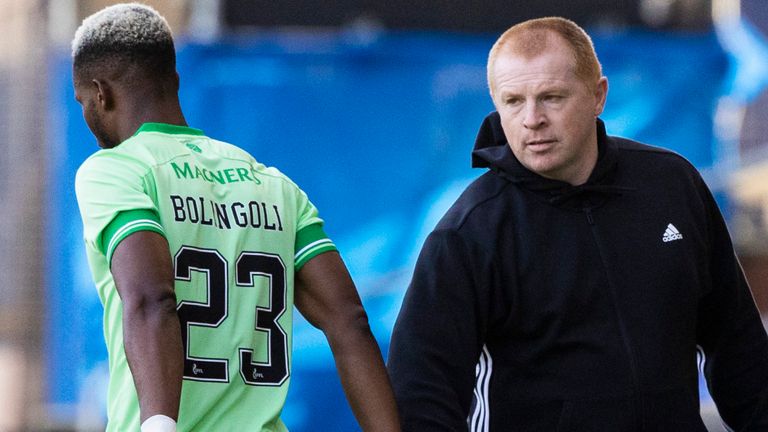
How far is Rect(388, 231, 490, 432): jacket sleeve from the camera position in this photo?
375cm

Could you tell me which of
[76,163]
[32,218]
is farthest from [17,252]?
[76,163]

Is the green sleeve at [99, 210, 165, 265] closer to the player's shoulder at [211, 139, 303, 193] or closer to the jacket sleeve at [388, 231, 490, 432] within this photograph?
the player's shoulder at [211, 139, 303, 193]

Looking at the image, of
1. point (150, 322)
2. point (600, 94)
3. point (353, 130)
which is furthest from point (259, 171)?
point (353, 130)

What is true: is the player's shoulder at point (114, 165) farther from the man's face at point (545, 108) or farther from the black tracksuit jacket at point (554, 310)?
the man's face at point (545, 108)

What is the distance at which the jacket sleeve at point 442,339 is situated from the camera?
148 inches

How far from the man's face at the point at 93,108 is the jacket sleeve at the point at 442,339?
0.94m

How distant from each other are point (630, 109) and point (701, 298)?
2684mm

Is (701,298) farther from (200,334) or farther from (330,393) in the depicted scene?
(330,393)

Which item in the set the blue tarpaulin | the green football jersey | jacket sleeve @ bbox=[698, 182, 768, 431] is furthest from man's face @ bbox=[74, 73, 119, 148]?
the blue tarpaulin

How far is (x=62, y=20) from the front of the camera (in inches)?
257

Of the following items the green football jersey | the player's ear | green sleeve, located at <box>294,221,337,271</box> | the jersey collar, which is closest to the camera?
the green football jersey

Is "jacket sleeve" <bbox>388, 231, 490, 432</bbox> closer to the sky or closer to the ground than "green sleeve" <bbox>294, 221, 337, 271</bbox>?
closer to the ground

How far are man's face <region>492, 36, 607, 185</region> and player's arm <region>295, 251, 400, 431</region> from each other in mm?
655

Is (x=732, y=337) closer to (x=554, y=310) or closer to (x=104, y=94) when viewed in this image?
(x=554, y=310)
